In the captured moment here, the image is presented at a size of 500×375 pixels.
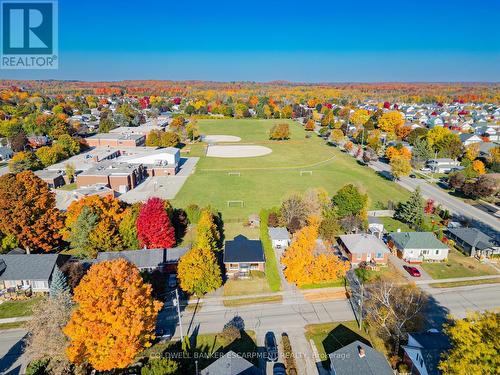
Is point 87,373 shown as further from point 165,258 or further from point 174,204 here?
point 174,204

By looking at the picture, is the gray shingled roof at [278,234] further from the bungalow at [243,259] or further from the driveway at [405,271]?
the driveway at [405,271]

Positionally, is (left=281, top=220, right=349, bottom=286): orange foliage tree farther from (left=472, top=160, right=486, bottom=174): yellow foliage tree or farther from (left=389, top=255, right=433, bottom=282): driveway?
(left=472, top=160, right=486, bottom=174): yellow foliage tree

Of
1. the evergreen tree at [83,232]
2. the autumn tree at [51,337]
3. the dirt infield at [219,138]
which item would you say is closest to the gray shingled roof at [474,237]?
the autumn tree at [51,337]

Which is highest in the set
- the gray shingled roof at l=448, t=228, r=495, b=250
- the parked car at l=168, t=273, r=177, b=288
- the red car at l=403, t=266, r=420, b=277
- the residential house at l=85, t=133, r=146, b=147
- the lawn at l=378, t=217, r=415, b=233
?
the residential house at l=85, t=133, r=146, b=147

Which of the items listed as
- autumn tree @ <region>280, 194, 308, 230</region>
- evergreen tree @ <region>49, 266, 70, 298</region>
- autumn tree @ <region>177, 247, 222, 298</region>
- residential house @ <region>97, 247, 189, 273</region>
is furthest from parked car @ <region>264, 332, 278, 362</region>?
autumn tree @ <region>280, 194, 308, 230</region>

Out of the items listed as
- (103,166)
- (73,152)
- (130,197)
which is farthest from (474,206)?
(73,152)
